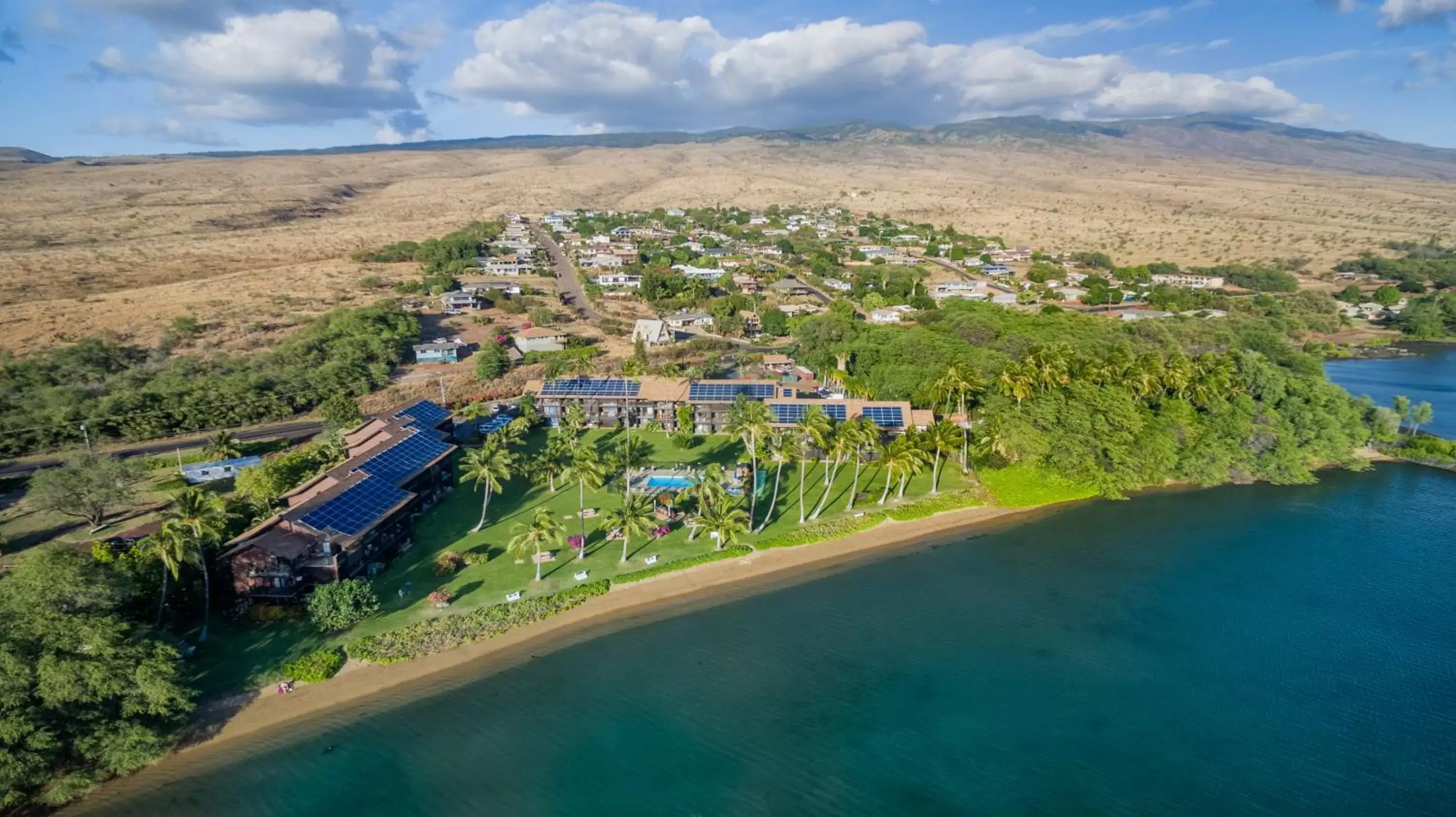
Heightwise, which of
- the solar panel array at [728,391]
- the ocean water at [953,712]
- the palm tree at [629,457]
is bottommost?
the ocean water at [953,712]

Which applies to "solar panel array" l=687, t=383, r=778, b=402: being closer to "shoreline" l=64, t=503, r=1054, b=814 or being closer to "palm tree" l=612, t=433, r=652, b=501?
"palm tree" l=612, t=433, r=652, b=501

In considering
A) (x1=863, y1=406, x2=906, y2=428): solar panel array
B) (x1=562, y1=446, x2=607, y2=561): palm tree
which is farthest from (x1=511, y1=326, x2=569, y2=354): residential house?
(x1=863, y1=406, x2=906, y2=428): solar panel array

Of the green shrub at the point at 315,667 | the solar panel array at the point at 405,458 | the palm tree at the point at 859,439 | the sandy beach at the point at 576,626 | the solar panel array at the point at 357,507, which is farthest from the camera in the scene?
the palm tree at the point at 859,439

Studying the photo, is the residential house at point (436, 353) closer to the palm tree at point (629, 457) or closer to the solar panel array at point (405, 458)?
the palm tree at point (629, 457)

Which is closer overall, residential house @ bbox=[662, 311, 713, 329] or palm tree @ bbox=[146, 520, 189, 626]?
palm tree @ bbox=[146, 520, 189, 626]

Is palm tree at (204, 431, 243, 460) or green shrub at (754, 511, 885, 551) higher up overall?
palm tree at (204, 431, 243, 460)

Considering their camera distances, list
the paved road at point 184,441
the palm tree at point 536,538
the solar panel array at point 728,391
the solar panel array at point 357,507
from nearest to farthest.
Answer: the solar panel array at point 357,507, the palm tree at point 536,538, the paved road at point 184,441, the solar panel array at point 728,391

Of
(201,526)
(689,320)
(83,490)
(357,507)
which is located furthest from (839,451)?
(689,320)

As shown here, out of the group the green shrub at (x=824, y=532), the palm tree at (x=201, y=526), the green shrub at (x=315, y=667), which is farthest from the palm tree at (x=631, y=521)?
the palm tree at (x=201, y=526)
